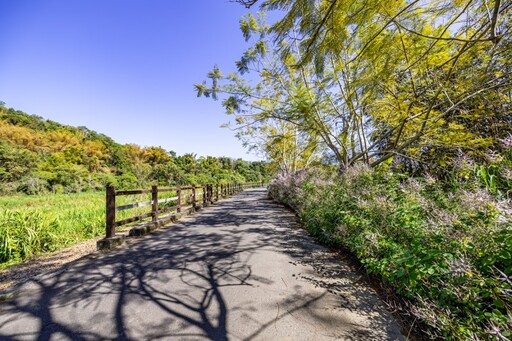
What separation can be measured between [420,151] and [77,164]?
1562 inches

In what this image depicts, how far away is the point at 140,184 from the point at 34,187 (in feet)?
35.2

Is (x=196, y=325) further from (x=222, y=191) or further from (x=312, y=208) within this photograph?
(x=222, y=191)

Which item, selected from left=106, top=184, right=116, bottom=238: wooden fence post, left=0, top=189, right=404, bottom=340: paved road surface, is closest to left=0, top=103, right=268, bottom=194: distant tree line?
left=106, top=184, right=116, bottom=238: wooden fence post

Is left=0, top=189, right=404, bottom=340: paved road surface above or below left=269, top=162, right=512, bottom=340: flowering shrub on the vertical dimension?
below

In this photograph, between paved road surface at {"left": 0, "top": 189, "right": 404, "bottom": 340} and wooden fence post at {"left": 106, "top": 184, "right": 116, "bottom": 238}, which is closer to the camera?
paved road surface at {"left": 0, "top": 189, "right": 404, "bottom": 340}

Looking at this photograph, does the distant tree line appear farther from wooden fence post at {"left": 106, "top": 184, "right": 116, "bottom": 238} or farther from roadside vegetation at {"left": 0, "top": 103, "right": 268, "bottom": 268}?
wooden fence post at {"left": 106, "top": 184, "right": 116, "bottom": 238}

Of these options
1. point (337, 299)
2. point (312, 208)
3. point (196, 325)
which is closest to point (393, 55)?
point (312, 208)

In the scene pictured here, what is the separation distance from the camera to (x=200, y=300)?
8.00 feet

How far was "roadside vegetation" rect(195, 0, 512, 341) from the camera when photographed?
4.50ft

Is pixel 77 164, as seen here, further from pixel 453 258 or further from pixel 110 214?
pixel 453 258

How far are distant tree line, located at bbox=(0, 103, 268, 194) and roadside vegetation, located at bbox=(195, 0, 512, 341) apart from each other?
25.3 metres

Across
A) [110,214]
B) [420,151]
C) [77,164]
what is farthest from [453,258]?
[77,164]

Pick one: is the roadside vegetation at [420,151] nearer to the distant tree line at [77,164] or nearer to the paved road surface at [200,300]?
the paved road surface at [200,300]

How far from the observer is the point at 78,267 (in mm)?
3439
